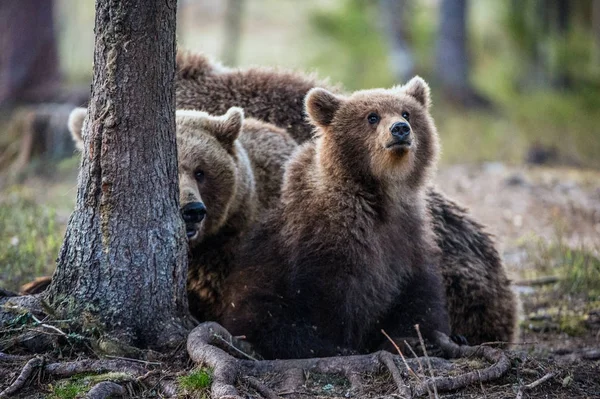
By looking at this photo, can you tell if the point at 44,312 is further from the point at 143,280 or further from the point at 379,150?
the point at 379,150

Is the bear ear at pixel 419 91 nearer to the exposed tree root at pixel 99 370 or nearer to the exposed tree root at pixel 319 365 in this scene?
the exposed tree root at pixel 319 365

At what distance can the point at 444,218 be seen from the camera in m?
7.07

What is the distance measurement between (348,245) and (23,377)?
225 centimetres

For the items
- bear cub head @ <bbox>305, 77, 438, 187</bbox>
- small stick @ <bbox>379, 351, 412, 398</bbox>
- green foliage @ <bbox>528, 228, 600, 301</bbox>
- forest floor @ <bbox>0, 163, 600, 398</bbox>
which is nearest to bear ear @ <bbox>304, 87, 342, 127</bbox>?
bear cub head @ <bbox>305, 77, 438, 187</bbox>

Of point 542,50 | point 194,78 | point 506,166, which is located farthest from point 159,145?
point 542,50

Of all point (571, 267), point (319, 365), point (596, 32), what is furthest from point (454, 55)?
point (319, 365)

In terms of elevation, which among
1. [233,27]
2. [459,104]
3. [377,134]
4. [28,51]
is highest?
[233,27]

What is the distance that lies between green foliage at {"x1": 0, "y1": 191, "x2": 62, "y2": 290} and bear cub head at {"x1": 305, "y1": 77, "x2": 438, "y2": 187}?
9.41ft

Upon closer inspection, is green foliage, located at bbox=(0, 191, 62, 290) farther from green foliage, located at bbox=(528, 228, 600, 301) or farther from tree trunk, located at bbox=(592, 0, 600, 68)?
tree trunk, located at bbox=(592, 0, 600, 68)

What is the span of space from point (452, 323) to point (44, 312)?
10.9 ft

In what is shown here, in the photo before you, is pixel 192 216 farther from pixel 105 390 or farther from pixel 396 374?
pixel 396 374

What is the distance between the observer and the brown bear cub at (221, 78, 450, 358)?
5.52 metres

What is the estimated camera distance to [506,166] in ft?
45.4

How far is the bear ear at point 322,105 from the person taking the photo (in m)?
5.95
